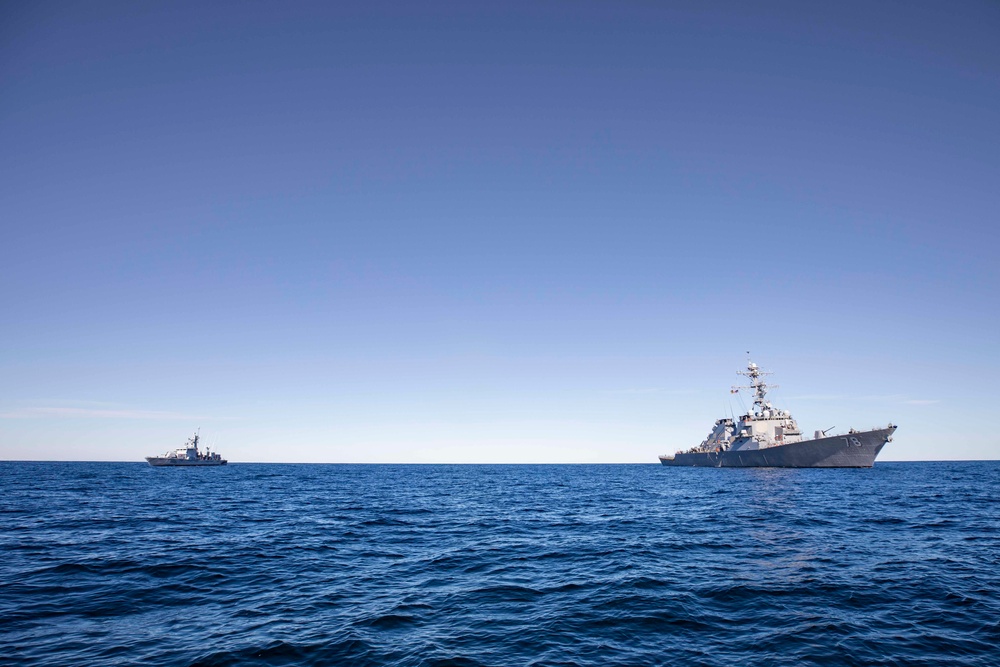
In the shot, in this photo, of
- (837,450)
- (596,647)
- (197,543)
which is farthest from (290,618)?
(837,450)

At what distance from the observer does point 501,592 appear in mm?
13281

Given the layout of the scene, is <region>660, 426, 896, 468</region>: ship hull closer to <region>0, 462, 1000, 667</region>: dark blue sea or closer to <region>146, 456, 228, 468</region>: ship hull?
<region>0, 462, 1000, 667</region>: dark blue sea

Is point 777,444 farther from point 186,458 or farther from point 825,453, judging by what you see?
point 186,458

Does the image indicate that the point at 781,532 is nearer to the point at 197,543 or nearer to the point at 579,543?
the point at 579,543

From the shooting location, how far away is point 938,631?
402 inches

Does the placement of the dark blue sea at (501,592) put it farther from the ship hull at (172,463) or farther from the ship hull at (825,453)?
the ship hull at (172,463)

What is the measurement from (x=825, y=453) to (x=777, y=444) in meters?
6.96

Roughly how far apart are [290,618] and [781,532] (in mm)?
21536

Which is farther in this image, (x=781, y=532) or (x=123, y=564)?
(x=781, y=532)

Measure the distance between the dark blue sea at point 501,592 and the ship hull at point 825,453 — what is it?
5776 cm

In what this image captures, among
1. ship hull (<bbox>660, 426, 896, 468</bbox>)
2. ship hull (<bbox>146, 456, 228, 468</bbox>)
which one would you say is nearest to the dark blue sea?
ship hull (<bbox>660, 426, 896, 468</bbox>)

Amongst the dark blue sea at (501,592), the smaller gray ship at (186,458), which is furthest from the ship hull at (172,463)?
the dark blue sea at (501,592)

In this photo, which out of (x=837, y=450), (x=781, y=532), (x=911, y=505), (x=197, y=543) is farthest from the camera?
(x=837, y=450)

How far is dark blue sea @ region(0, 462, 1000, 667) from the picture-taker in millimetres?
9344
